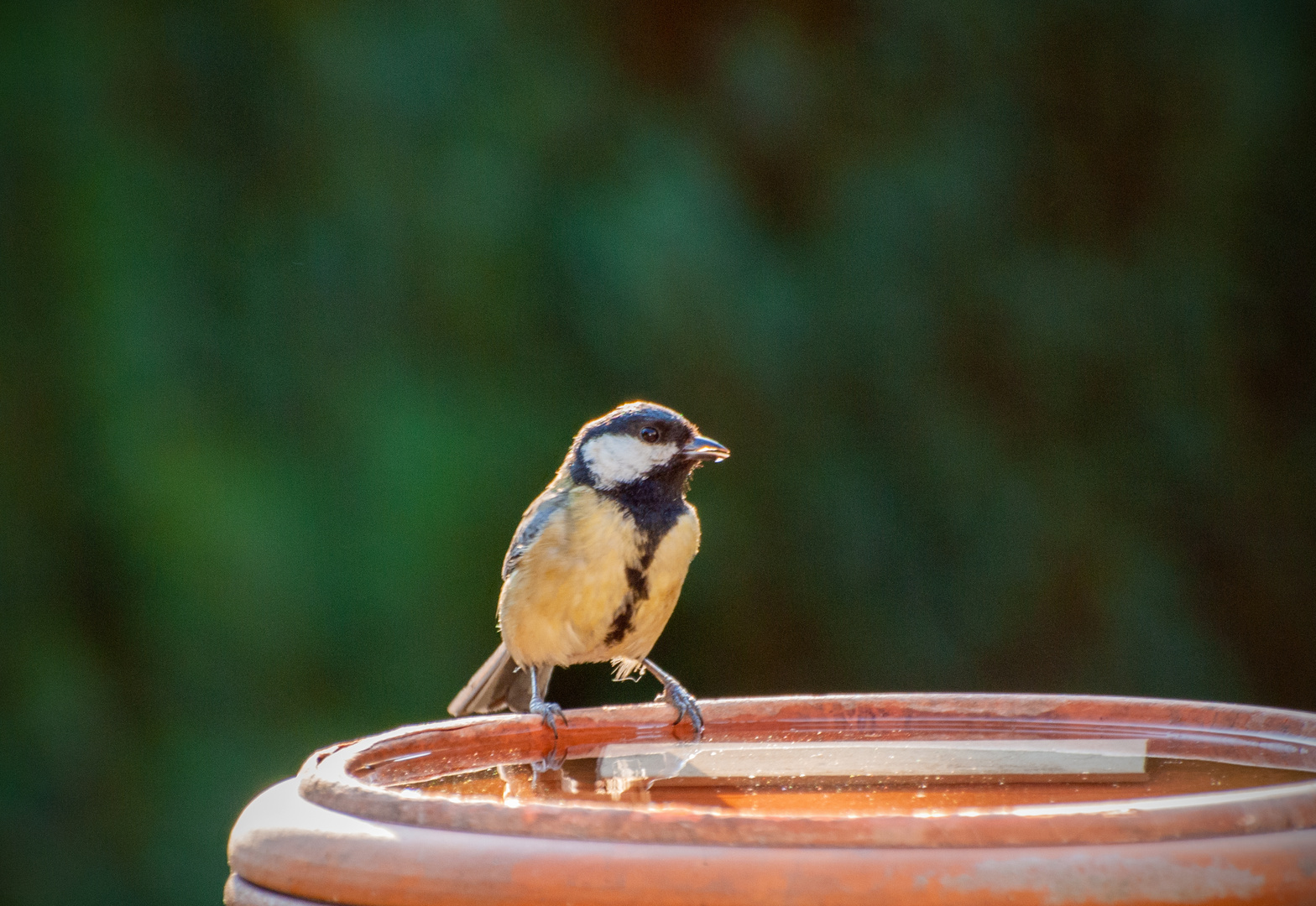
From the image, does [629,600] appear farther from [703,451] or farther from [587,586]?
[703,451]

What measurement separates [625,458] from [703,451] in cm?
12

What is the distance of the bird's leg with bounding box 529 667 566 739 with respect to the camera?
1.35m

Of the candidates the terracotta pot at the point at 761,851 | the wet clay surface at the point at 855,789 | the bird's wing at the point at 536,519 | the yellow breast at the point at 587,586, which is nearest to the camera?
the terracotta pot at the point at 761,851

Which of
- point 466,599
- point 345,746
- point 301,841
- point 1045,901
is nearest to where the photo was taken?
point 1045,901

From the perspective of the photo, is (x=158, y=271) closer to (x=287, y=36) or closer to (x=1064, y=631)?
(x=287, y=36)

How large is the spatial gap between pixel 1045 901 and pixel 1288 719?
610mm

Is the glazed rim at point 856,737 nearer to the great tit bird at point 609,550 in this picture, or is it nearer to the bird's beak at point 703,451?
the great tit bird at point 609,550

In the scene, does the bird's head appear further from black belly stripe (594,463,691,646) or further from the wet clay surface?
the wet clay surface

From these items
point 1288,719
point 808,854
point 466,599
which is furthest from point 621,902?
point 466,599

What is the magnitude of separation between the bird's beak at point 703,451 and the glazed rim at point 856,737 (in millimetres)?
508

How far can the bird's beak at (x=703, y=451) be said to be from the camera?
6.13 feet

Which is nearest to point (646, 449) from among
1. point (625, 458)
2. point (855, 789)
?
point (625, 458)

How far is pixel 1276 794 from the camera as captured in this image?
0.75 metres

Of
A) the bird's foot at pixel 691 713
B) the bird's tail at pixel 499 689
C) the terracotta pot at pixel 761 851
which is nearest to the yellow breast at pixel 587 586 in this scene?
the bird's tail at pixel 499 689
